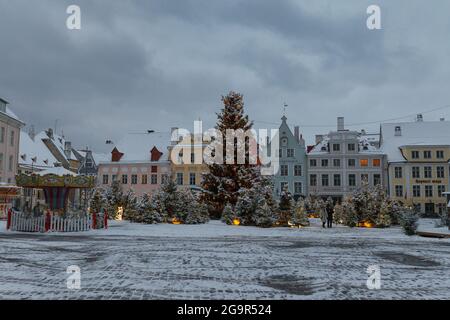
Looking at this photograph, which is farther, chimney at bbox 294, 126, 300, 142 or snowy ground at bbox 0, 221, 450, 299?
chimney at bbox 294, 126, 300, 142

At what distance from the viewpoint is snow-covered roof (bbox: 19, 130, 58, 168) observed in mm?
59750

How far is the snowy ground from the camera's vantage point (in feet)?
27.2

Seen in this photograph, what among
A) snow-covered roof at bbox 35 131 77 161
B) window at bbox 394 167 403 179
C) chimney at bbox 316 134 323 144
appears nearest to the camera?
window at bbox 394 167 403 179

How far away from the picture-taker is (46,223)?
2292 cm

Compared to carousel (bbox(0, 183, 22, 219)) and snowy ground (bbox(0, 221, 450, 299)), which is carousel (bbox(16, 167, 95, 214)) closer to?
snowy ground (bbox(0, 221, 450, 299))

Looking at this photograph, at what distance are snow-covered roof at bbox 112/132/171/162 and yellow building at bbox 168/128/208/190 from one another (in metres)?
2.11

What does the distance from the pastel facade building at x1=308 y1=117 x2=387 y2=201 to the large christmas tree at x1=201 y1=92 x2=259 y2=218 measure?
25678mm

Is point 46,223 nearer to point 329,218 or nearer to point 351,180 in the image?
point 329,218

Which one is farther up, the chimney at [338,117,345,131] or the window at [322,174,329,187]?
the chimney at [338,117,345,131]

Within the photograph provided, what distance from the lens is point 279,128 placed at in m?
59.4

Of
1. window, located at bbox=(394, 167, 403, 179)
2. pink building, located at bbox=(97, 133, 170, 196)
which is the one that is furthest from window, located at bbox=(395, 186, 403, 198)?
pink building, located at bbox=(97, 133, 170, 196)

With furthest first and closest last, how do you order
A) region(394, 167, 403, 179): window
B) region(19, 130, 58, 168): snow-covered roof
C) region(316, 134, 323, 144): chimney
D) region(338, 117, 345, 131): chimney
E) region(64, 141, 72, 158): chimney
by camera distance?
region(64, 141, 72, 158): chimney
region(316, 134, 323, 144): chimney
region(338, 117, 345, 131): chimney
region(19, 130, 58, 168): snow-covered roof
region(394, 167, 403, 179): window

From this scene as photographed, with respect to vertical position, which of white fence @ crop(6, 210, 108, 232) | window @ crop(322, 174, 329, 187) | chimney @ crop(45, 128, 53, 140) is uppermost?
chimney @ crop(45, 128, 53, 140)

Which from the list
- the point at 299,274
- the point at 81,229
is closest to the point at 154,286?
the point at 299,274
